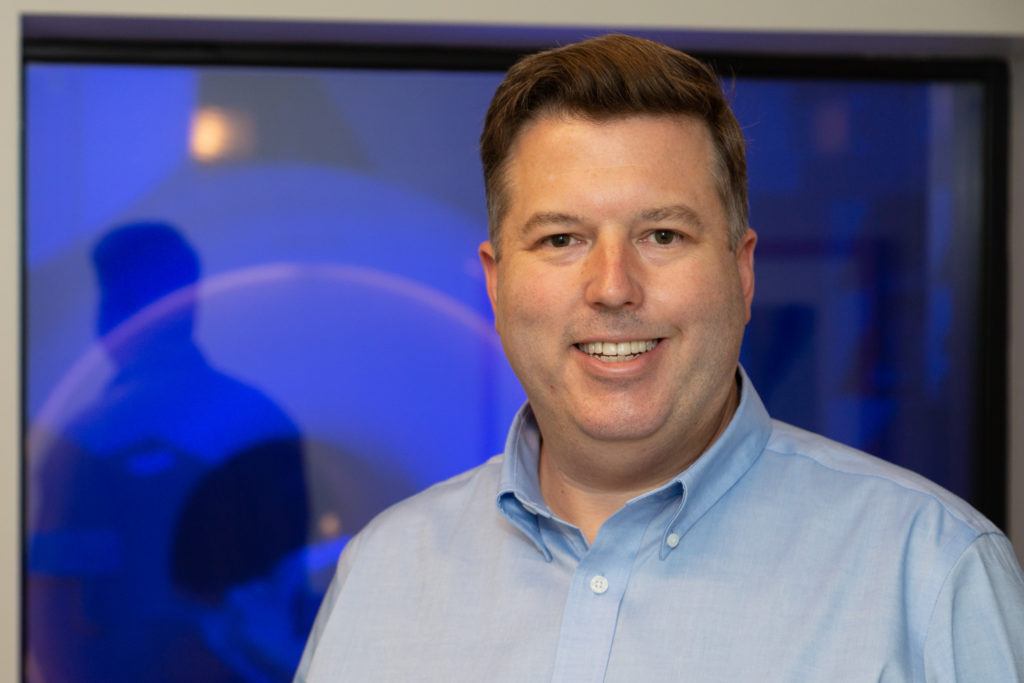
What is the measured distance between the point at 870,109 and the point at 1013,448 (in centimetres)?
77

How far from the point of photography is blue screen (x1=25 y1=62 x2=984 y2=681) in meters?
2.41

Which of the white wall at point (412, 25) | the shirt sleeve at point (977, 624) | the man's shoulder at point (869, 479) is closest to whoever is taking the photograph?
the shirt sleeve at point (977, 624)

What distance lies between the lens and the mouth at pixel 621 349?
137 cm

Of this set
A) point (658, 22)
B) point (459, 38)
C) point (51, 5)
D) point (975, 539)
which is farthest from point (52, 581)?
point (975, 539)

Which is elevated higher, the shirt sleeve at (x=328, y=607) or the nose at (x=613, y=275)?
the nose at (x=613, y=275)

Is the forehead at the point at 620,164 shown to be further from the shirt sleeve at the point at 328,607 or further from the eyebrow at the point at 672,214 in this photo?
the shirt sleeve at the point at 328,607

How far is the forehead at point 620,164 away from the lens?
1.37m

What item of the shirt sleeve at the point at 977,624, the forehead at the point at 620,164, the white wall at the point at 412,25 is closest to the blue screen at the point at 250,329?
the white wall at the point at 412,25

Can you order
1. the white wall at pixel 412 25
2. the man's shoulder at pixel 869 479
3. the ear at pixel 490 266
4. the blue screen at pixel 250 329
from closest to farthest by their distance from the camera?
the man's shoulder at pixel 869 479
the ear at pixel 490 266
the white wall at pixel 412 25
the blue screen at pixel 250 329

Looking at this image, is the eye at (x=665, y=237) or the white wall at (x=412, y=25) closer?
the eye at (x=665, y=237)

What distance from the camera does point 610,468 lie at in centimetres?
143

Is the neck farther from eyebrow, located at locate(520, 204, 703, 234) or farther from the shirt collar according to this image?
eyebrow, located at locate(520, 204, 703, 234)

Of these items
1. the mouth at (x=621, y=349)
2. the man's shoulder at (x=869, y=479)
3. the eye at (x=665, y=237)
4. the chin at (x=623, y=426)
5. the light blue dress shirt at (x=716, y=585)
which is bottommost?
the light blue dress shirt at (x=716, y=585)

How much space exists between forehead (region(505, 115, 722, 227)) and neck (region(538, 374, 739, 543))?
0.83 ft
